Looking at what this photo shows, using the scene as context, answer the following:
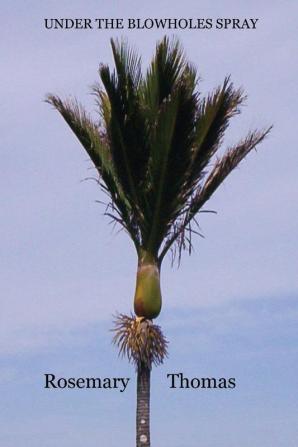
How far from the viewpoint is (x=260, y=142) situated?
24.2m

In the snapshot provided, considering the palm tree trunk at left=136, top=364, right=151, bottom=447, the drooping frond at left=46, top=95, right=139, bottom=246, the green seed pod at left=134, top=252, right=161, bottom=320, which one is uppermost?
the drooping frond at left=46, top=95, right=139, bottom=246

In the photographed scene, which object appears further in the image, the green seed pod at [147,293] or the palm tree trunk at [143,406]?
the green seed pod at [147,293]

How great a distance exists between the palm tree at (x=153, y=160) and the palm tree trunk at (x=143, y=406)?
0.02m

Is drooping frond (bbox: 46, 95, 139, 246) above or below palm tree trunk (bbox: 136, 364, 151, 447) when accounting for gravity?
above

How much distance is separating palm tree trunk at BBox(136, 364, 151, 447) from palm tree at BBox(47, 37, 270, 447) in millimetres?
16

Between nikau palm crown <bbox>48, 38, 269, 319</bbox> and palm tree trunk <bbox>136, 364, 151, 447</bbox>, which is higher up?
nikau palm crown <bbox>48, 38, 269, 319</bbox>

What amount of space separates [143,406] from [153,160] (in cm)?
399

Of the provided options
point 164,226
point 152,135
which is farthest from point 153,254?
point 152,135

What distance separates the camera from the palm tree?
74.5ft

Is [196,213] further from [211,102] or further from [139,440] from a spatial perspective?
[139,440]

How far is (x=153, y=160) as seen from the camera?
23266mm

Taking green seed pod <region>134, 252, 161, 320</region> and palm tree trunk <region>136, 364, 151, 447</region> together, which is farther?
green seed pod <region>134, 252, 161, 320</region>

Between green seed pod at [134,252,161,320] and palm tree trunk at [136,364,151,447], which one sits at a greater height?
green seed pod at [134,252,161,320]

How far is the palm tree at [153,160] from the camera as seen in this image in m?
22.7
